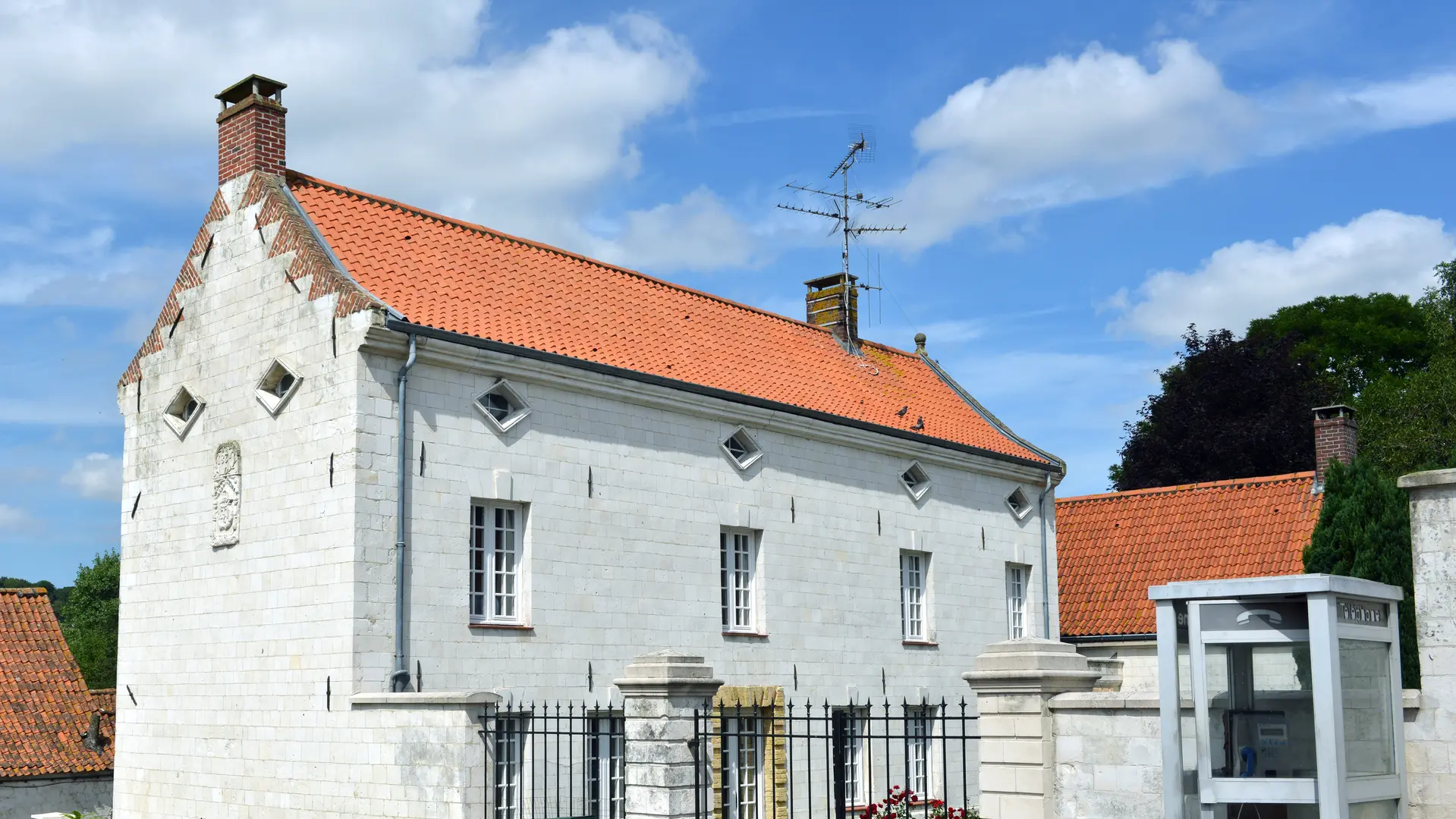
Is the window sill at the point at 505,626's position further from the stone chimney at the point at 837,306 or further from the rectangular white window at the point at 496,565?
the stone chimney at the point at 837,306

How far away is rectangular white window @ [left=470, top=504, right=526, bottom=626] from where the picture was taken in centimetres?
1600

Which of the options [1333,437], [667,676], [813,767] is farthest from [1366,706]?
[1333,437]

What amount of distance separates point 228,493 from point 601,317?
18.1 feet

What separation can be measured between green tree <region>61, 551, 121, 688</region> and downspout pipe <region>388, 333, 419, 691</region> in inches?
1768

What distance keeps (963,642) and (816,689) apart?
12.9 ft

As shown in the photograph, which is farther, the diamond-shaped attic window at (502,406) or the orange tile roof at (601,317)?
the orange tile roof at (601,317)

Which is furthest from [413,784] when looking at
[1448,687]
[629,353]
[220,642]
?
[1448,687]

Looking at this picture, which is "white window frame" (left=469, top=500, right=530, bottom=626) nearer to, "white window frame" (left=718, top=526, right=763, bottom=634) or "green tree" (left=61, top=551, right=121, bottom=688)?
"white window frame" (left=718, top=526, right=763, bottom=634)

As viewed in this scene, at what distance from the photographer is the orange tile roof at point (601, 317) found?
664 inches

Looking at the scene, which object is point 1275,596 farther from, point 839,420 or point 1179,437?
point 1179,437

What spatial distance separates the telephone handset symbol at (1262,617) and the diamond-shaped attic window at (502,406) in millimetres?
9413

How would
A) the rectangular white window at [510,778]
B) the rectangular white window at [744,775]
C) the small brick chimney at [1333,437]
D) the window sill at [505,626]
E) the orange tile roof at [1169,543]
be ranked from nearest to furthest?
the rectangular white window at [510,778]
the window sill at [505,626]
the rectangular white window at [744,775]
the orange tile roof at [1169,543]
the small brick chimney at [1333,437]

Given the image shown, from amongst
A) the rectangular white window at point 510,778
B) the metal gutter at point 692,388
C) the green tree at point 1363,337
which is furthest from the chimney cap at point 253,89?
the green tree at point 1363,337

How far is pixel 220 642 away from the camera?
1625 centimetres
